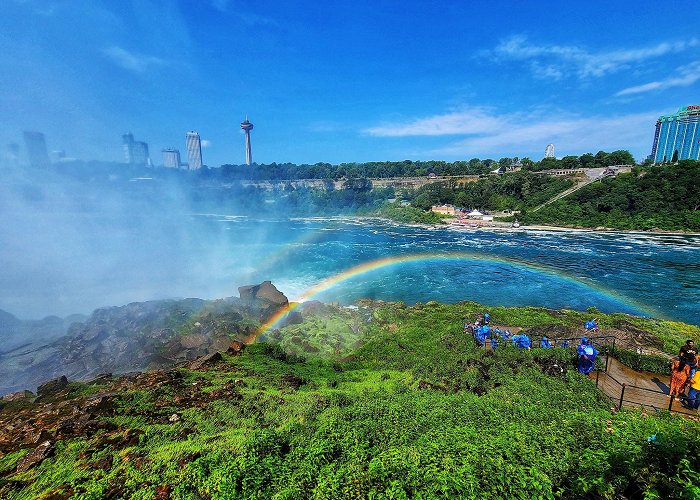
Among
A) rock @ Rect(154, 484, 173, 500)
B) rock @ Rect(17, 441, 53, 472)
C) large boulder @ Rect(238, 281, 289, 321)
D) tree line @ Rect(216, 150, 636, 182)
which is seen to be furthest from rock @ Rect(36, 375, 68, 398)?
tree line @ Rect(216, 150, 636, 182)

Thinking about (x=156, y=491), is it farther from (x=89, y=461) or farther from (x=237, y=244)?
(x=237, y=244)

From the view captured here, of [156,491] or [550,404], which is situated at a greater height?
[156,491]

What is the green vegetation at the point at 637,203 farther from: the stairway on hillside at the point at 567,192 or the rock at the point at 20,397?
the rock at the point at 20,397

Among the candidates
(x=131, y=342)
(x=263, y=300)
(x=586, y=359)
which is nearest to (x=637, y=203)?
(x=586, y=359)

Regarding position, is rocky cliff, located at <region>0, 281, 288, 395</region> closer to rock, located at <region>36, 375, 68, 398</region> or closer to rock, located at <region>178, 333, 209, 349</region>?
rock, located at <region>178, 333, 209, 349</region>

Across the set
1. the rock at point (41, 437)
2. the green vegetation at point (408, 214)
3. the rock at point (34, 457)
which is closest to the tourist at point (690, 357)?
the rock at point (34, 457)

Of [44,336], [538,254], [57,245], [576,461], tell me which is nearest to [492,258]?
[538,254]
